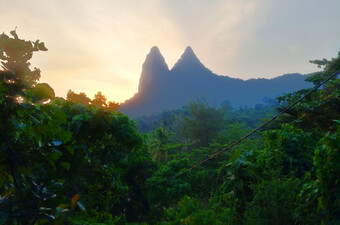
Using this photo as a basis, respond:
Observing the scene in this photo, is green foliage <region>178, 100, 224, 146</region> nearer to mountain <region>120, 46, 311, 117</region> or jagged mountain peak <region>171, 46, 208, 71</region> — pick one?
mountain <region>120, 46, 311, 117</region>

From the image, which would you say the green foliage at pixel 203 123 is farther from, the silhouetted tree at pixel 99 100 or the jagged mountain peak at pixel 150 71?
the jagged mountain peak at pixel 150 71

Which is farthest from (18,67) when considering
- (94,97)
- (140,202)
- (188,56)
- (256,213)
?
(188,56)

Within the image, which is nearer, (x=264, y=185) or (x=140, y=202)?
(x=264, y=185)

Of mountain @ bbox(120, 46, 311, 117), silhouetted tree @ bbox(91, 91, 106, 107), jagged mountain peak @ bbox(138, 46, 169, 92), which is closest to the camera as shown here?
silhouetted tree @ bbox(91, 91, 106, 107)

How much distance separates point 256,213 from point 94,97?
2.94 metres

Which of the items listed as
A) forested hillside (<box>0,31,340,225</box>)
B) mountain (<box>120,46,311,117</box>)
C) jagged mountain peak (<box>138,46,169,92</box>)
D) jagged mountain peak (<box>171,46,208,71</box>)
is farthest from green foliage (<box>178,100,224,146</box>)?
jagged mountain peak (<box>171,46,208,71</box>)

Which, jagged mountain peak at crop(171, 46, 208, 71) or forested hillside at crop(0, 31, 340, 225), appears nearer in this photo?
forested hillside at crop(0, 31, 340, 225)

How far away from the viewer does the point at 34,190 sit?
47.8 inches

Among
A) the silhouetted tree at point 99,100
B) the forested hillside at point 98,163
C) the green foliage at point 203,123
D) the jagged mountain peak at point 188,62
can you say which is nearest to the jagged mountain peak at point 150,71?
the jagged mountain peak at point 188,62

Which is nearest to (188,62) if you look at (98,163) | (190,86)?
(190,86)

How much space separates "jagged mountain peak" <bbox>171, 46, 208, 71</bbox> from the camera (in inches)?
5837

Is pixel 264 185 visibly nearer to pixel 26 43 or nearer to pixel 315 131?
pixel 315 131

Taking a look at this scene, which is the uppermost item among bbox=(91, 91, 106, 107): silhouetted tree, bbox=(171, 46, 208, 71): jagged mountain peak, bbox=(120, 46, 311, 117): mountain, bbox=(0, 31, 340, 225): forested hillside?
bbox=(171, 46, 208, 71): jagged mountain peak

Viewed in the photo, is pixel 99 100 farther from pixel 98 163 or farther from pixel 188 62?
pixel 188 62
